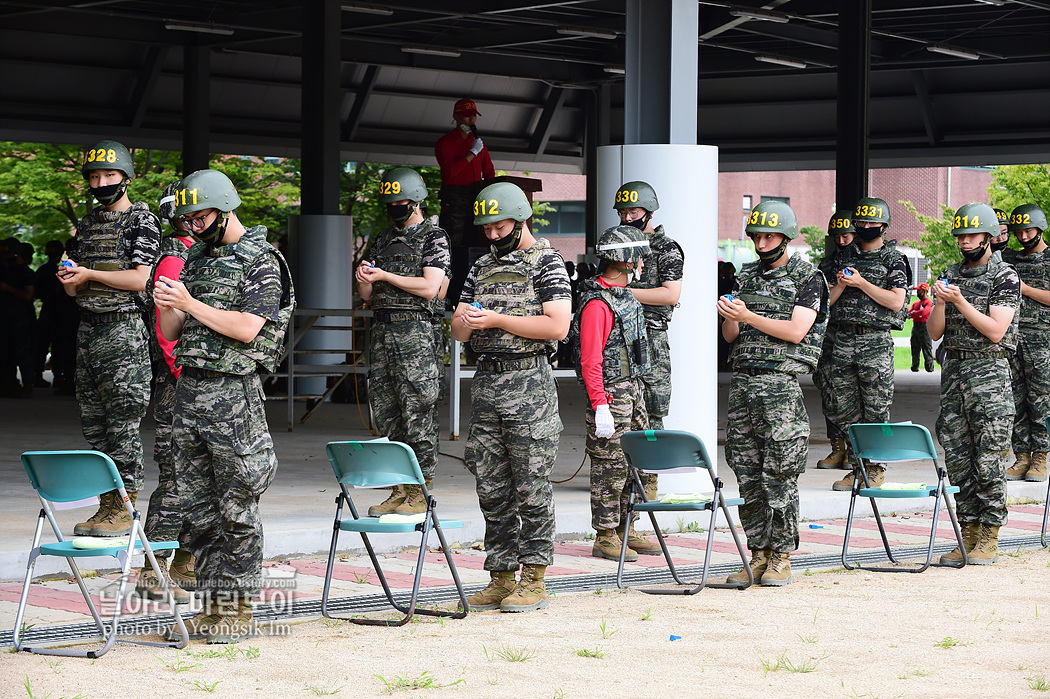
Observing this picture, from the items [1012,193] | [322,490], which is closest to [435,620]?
[322,490]

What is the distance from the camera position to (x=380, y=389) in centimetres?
934

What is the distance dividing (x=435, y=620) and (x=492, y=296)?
167 cm

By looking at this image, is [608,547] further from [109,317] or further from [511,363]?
[109,317]

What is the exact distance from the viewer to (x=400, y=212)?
9.33 meters

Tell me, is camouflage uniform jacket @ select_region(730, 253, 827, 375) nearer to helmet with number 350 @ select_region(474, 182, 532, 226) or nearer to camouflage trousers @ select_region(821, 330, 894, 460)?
helmet with number 350 @ select_region(474, 182, 532, 226)

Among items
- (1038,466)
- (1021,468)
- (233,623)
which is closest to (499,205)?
(233,623)

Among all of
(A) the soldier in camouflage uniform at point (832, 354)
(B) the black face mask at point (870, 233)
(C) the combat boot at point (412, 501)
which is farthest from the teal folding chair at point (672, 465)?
(B) the black face mask at point (870, 233)

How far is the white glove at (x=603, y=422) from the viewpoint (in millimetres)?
8141

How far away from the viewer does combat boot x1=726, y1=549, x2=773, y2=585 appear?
8359 mm

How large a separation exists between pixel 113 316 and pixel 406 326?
1915mm

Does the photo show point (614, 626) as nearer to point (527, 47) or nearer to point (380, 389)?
point (380, 389)

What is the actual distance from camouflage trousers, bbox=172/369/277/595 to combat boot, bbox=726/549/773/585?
3.08 m

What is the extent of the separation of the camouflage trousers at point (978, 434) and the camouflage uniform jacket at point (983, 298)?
0.11m

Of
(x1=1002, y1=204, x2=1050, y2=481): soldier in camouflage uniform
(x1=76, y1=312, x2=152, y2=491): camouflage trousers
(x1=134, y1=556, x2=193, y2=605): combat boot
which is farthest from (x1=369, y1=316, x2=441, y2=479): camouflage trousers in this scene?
(x1=1002, y1=204, x2=1050, y2=481): soldier in camouflage uniform
